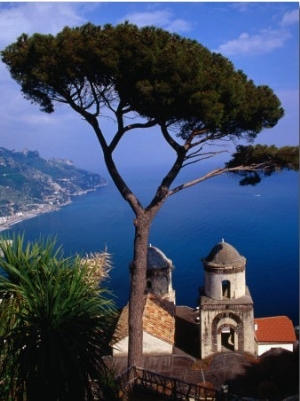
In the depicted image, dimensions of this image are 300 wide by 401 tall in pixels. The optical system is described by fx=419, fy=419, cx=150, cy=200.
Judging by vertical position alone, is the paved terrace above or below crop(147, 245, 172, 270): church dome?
below

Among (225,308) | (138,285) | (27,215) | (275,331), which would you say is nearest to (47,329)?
(138,285)

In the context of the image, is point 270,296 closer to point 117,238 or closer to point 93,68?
point 117,238

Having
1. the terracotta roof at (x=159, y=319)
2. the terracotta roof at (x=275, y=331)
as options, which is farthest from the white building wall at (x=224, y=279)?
the terracotta roof at (x=275, y=331)

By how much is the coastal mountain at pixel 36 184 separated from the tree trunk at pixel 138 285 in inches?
2206

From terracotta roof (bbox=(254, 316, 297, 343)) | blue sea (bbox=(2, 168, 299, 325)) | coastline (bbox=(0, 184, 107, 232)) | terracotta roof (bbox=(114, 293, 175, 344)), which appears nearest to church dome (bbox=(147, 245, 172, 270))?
terracotta roof (bbox=(114, 293, 175, 344))

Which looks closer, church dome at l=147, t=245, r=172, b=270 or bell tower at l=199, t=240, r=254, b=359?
bell tower at l=199, t=240, r=254, b=359

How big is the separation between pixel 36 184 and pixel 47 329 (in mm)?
91644

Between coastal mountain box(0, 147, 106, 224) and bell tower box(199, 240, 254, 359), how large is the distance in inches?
2094

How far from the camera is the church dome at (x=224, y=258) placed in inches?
488

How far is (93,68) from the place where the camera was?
7.82m

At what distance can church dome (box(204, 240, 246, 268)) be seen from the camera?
12406mm

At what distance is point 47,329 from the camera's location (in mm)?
5477

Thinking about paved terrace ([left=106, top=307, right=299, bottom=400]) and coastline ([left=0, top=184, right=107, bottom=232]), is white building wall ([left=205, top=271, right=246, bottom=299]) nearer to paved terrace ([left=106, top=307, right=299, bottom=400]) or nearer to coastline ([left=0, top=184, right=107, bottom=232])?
paved terrace ([left=106, top=307, right=299, bottom=400])

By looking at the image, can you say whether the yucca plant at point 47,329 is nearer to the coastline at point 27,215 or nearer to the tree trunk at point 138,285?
the tree trunk at point 138,285
